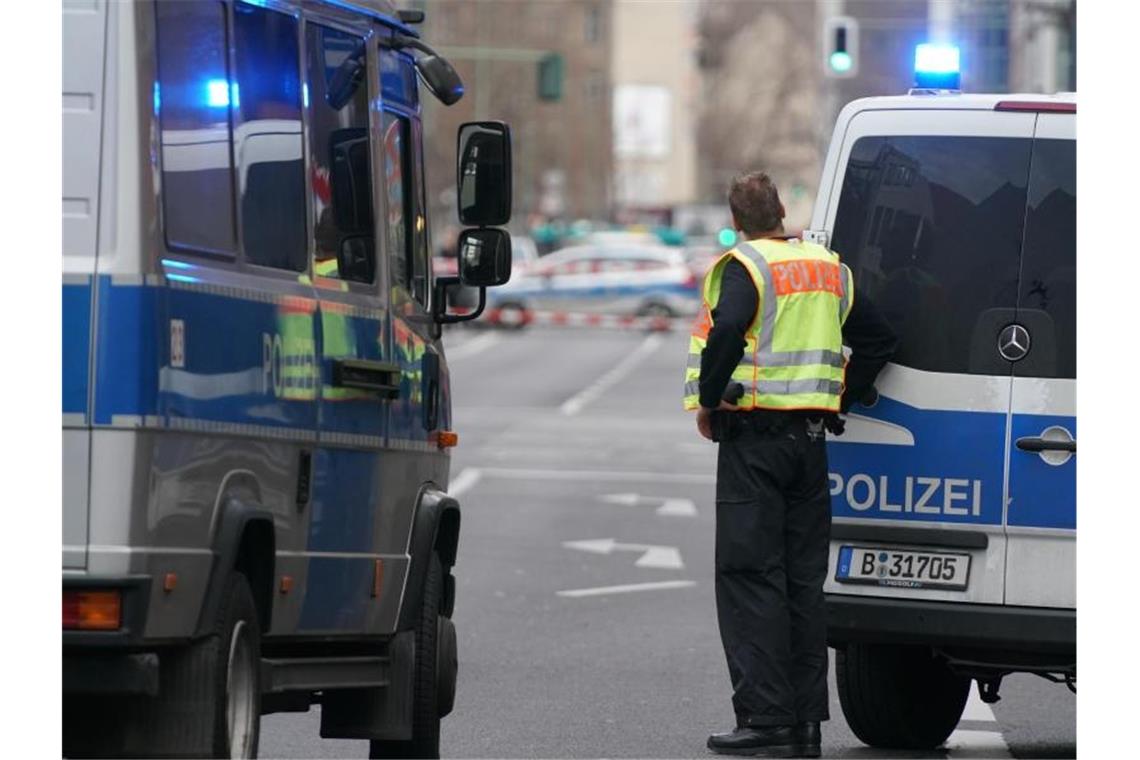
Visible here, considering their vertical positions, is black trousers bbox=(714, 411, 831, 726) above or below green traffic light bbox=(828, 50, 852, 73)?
below

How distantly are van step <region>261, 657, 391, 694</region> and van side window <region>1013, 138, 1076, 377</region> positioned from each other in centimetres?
219

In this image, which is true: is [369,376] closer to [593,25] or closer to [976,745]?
[976,745]

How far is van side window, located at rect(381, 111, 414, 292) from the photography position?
8281 millimetres

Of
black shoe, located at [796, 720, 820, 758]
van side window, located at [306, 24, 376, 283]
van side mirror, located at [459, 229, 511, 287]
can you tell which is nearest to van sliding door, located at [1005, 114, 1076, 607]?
black shoe, located at [796, 720, 820, 758]

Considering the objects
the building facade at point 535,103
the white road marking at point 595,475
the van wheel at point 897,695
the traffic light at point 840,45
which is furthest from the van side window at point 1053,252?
the building facade at point 535,103

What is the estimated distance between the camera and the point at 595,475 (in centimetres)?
2466

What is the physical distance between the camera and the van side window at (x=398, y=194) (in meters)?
8.28

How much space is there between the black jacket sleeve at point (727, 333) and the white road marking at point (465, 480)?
1317 cm

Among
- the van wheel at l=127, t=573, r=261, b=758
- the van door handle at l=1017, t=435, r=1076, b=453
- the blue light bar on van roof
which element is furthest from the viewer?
the blue light bar on van roof

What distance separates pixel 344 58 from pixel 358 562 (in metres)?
1.37

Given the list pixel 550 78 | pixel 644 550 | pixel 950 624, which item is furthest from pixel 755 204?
pixel 550 78

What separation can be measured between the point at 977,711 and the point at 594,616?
361 centimetres

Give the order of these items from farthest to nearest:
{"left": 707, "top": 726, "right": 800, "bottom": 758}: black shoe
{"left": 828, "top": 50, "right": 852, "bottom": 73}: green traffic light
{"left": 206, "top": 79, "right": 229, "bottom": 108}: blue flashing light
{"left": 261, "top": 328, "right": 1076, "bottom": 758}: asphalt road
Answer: {"left": 828, "top": 50, "right": 852, "bottom": 73}: green traffic light → {"left": 261, "top": 328, "right": 1076, "bottom": 758}: asphalt road → {"left": 707, "top": 726, "right": 800, "bottom": 758}: black shoe → {"left": 206, "top": 79, "right": 229, "bottom": 108}: blue flashing light

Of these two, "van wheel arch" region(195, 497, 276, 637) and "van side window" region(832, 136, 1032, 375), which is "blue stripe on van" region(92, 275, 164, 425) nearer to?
"van wheel arch" region(195, 497, 276, 637)
